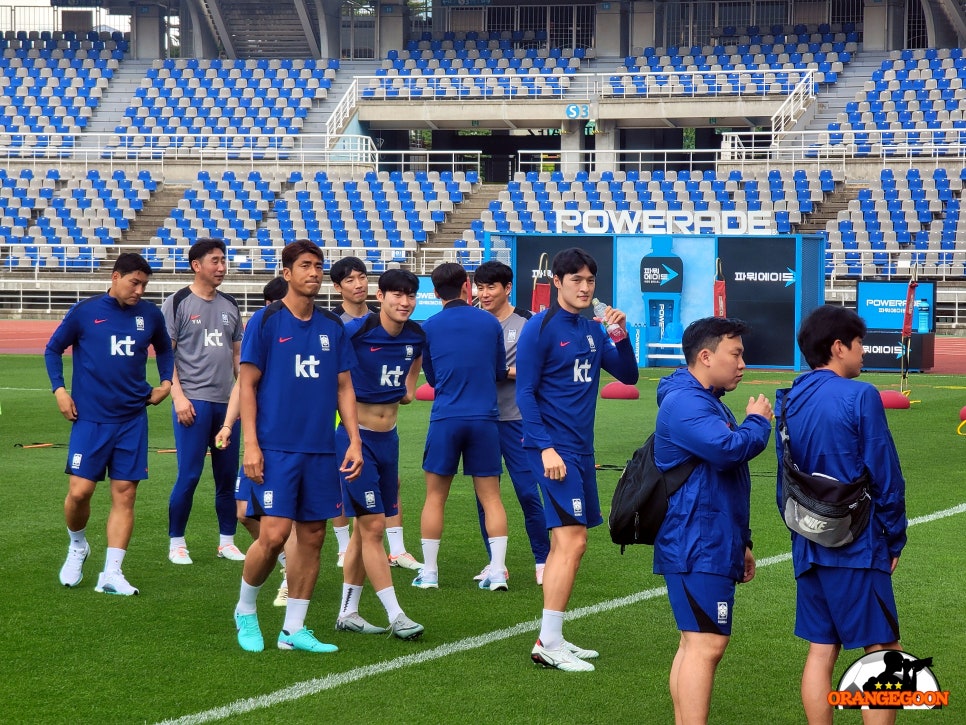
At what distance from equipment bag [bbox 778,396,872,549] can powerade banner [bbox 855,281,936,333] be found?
20024 millimetres

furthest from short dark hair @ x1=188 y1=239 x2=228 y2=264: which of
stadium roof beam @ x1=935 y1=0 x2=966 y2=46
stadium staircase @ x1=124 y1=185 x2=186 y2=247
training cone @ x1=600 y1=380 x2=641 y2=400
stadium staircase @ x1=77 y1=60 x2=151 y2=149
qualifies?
stadium staircase @ x1=77 y1=60 x2=151 y2=149

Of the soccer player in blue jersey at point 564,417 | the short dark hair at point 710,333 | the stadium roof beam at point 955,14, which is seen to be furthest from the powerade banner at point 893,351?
the stadium roof beam at point 955,14

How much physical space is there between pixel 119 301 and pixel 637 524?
14.2 ft

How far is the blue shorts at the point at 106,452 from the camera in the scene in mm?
8102

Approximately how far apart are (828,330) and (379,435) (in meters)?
3.19

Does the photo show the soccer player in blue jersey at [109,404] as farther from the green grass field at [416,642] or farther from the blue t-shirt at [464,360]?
the blue t-shirt at [464,360]

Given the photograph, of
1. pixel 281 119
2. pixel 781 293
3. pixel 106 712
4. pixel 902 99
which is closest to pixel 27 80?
pixel 281 119

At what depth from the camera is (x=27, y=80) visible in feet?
156

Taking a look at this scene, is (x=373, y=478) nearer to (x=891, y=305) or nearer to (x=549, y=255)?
(x=549, y=255)

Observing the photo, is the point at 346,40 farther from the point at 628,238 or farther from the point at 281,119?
the point at 628,238

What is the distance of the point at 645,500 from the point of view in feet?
16.8

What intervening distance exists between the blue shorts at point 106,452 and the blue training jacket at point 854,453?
4.48 meters

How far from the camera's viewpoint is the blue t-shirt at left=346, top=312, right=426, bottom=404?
7.59 metres

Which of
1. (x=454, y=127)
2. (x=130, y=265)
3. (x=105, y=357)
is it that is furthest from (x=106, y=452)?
(x=454, y=127)
